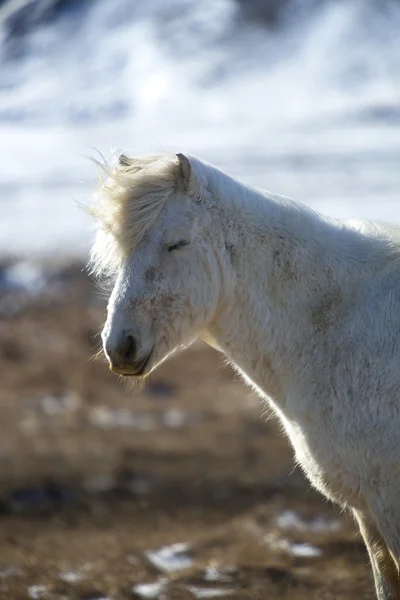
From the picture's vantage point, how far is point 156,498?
25.8 feet

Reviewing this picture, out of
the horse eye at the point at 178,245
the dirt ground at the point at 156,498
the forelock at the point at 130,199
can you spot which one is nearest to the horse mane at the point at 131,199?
the forelock at the point at 130,199

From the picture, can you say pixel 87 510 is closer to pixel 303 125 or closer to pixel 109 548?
pixel 109 548

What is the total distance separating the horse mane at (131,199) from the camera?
344cm

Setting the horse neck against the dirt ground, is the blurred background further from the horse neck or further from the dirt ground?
the horse neck

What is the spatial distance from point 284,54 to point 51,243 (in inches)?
1360

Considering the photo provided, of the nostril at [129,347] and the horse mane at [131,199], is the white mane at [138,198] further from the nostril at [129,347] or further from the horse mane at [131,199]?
the nostril at [129,347]

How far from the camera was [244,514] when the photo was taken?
7328mm

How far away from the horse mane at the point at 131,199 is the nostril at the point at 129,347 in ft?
1.27

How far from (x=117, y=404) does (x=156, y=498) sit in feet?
11.5

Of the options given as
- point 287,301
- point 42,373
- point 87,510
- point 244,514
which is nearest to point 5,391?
point 42,373

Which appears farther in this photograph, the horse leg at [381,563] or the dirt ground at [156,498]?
the dirt ground at [156,498]

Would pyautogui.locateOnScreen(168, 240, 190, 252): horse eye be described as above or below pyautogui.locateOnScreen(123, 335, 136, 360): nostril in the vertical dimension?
above

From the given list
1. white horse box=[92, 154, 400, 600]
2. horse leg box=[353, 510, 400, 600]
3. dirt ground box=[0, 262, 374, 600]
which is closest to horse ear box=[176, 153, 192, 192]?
white horse box=[92, 154, 400, 600]

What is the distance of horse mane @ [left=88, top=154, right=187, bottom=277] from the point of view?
3436mm
